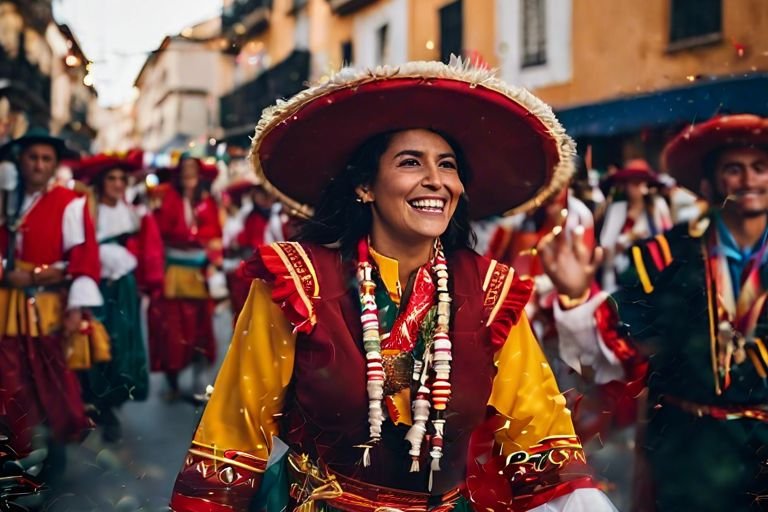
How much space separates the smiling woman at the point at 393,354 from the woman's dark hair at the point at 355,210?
1 cm

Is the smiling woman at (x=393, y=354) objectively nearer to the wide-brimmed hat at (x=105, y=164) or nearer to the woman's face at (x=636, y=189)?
the wide-brimmed hat at (x=105, y=164)

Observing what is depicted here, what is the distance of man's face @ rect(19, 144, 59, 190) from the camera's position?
15.9 feet

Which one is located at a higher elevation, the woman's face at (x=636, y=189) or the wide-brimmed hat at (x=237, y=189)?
the wide-brimmed hat at (x=237, y=189)

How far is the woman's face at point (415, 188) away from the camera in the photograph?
2150 mm

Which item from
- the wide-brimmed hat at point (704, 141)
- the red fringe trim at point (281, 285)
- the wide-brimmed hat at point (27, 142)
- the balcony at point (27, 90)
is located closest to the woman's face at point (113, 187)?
the balcony at point (27, 90)

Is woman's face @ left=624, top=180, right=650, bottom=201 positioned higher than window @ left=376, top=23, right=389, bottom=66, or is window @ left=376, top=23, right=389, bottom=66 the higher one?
window @ left=376, top=23, right=389, bottom=66

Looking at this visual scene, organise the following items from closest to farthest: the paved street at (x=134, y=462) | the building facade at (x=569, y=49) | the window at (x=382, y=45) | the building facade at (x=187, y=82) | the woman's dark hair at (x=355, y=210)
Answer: the woman's dark hair at (x=355, y=210), the building facade at (x=187, y=82), the paved street at (x=134, y=462), the building facade at (x=569, y=49), the window at (x=382, y=45)

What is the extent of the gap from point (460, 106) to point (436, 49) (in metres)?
3.67

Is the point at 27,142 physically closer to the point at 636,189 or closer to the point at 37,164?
the point at 37,164

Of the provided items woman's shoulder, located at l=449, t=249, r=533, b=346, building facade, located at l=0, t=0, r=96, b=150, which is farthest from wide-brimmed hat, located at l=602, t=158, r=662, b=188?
woman's shoulder, located at l=449, t=249, r=533, b=346

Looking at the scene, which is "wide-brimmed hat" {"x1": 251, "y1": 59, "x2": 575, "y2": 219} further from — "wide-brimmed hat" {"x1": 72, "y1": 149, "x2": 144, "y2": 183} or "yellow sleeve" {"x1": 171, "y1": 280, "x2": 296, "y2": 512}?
"wide-brimmed hat" {"x1": 72, "y1": 149, "x2": 144, "y2": 183}

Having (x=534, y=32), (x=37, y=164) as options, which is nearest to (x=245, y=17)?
(x=37, y=164)

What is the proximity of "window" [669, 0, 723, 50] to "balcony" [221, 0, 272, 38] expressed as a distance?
160 inches

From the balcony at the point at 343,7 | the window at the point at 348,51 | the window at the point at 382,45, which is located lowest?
the window at the point at 348,51
